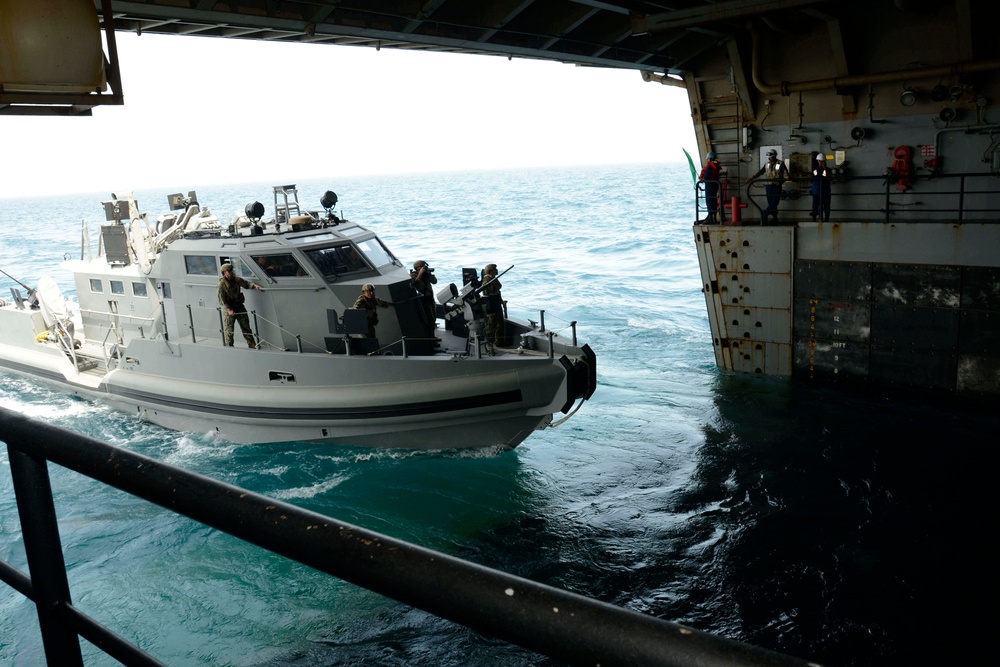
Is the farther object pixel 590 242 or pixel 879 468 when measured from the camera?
pixel 590 242

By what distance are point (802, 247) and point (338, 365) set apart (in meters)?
8.51

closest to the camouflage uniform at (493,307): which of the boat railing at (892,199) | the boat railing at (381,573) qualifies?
the boat railing at (892,199)

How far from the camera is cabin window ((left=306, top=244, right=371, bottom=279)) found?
12.9m

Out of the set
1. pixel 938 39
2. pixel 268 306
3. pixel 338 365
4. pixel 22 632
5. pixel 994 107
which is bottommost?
pixel 22 632

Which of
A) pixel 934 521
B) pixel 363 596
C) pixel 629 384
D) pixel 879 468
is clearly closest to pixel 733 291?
pixel 629 384

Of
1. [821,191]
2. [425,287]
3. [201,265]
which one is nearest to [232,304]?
[201,265]

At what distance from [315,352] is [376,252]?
2.11 metres

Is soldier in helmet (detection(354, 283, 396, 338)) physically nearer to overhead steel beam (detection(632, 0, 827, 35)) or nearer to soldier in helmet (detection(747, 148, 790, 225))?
overhead steel beam (detection(632, 0, 827, 35))

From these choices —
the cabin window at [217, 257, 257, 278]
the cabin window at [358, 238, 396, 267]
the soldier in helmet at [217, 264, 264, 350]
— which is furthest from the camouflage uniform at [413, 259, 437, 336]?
the cabin window at [217, 257, 257, 278]

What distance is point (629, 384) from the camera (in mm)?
17250

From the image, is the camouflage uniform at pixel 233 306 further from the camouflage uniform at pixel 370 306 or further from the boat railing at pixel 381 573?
the boat railing at pixel 381 573

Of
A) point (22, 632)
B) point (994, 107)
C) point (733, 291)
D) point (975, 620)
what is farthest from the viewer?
point (733, 291)

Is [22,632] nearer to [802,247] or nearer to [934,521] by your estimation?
[934,521]

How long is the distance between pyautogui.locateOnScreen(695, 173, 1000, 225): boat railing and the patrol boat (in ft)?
18.9
